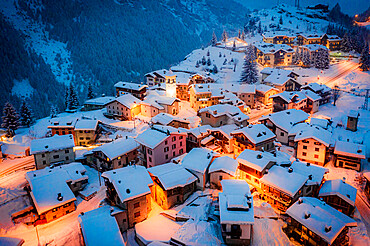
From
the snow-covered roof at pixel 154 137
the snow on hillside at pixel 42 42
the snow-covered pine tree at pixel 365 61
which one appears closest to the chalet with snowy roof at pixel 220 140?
the snow-covered roof at pixel 154 137

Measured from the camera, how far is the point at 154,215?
32.0m

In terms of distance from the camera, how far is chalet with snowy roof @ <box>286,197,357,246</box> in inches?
989

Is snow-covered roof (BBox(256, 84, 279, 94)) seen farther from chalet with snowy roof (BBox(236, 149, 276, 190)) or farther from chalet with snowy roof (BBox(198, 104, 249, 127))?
chalet with snowy roof (BBox(236, 149, 276, 190))

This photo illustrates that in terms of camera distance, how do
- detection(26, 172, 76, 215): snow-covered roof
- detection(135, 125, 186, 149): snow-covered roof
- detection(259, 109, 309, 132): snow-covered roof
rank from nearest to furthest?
detection(26, 172, 76, 215): snow-covered roof
detection(135, 125, 186, 149): snow-covered roof
detection(259, 109, 309, 132): snow-covered roof

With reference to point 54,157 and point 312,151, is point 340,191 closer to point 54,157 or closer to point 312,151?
point 312,151

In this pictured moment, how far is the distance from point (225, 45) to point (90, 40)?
302ft

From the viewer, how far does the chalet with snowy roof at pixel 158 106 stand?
62341mm

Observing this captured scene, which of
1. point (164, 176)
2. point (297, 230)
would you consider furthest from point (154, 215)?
point (297, 230)

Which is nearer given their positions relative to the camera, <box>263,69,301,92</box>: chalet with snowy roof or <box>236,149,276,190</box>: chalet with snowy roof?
<box>236,149,276,190</box>: chalet with snowy roof

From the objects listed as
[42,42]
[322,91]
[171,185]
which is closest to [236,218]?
[171,185]

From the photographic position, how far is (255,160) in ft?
118

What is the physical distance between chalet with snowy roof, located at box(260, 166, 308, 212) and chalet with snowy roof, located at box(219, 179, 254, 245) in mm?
5095

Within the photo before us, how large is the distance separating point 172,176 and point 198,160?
5.10 metres

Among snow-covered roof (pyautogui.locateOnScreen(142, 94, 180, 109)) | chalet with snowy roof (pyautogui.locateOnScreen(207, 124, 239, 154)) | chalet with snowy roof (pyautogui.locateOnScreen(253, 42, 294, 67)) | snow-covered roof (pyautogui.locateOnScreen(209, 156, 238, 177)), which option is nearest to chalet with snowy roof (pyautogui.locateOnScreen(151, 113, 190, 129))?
chalet with snowy roof (pyautogui.locateOnScreen(207, 124, 239, 154))
